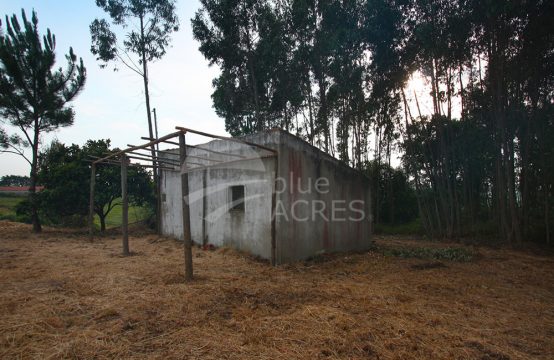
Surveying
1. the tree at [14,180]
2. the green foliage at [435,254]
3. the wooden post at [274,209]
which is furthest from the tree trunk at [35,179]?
the tree at [14,180]

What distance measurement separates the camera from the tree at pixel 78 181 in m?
11.3

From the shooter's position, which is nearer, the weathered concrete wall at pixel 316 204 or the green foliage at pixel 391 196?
the weathered concrete wall at pixel 316 204

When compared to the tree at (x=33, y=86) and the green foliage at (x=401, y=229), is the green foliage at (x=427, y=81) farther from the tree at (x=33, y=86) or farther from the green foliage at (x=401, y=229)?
the tree at (x=33, y=86)

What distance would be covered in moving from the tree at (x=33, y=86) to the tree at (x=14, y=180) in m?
24.0

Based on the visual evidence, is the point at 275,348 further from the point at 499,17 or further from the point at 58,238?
the point at 58,238

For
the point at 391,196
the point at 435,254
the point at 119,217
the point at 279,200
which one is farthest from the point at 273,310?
the point at 119,217

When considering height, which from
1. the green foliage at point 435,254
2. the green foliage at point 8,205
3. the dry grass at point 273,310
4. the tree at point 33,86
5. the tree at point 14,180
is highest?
the tree at point 33,86

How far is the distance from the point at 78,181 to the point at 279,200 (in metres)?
9.12

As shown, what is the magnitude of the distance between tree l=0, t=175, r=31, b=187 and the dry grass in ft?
103

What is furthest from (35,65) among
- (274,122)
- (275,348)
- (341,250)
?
(275,348)

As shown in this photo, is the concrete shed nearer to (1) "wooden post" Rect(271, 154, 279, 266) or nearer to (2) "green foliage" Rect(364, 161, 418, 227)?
(1) "wooden post" Rect(271, 154, 279, 266)

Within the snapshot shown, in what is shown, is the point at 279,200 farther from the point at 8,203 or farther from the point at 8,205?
the point at 8,203

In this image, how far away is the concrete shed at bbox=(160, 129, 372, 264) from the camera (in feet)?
21.4

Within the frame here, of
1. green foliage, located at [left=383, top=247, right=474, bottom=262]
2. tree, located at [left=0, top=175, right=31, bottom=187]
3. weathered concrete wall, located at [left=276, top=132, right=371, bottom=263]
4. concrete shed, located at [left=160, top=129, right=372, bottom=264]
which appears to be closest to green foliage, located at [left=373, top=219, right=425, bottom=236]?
green foliage, located at [left=383, top=247, right=474, bottom=262]
